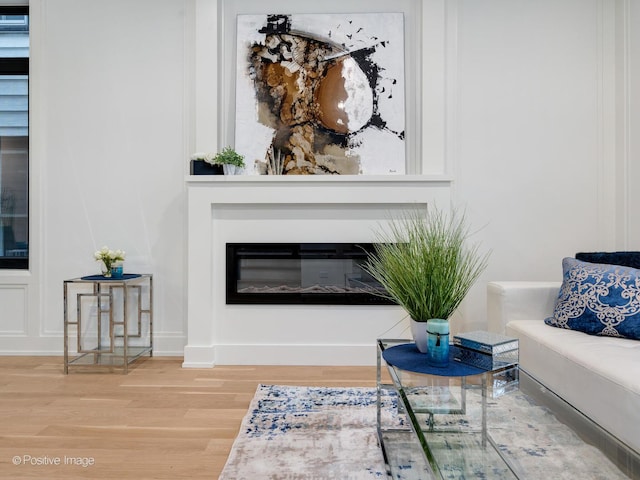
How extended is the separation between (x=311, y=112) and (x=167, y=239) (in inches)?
57.1

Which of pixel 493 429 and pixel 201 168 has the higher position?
pixel 201 168

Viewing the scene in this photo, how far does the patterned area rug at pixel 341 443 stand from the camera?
3.22 ft

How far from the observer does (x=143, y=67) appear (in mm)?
3197

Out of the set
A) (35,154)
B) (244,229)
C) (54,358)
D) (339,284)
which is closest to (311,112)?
(244,229)

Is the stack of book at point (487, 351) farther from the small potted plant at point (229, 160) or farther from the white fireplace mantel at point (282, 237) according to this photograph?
the small potted plant at point (229, 160)

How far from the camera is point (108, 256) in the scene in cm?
289

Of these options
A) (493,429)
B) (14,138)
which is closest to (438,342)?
(493,429)

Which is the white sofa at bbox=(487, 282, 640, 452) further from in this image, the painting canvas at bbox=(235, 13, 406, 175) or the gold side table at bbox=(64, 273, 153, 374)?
the gold side table at bbox=(64, 273, 153, 374)

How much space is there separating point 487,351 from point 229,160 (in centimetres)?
213

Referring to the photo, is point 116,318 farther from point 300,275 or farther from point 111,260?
point 300,275

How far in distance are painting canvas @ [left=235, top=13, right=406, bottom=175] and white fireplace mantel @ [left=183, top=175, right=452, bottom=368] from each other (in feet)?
0.88

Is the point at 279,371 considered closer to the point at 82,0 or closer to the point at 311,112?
the point at 311,112

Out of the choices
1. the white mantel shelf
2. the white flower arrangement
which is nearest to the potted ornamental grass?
the white mantel shelf

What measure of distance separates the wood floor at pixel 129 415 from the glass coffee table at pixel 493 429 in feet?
2.77
